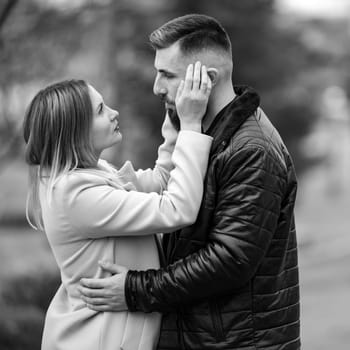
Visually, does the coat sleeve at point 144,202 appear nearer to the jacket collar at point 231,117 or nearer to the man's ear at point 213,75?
the jacket collar at point 231,117

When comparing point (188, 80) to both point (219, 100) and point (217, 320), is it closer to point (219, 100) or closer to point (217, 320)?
point (219, 100)

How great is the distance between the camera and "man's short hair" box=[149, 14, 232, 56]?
3.24m

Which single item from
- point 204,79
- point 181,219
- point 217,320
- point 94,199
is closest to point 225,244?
point 181,219

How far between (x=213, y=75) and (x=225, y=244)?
718 millimetres

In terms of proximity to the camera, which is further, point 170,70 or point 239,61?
point 239,61

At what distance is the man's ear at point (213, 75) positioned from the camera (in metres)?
3.23

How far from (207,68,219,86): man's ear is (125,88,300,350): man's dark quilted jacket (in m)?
0.12

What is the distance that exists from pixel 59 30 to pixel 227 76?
6041 mm

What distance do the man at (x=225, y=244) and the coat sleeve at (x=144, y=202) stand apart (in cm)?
8

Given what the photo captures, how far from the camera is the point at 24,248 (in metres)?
17.2

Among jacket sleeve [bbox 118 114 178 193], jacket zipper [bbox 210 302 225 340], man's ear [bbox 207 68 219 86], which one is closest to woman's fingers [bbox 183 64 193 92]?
man's ear [bbox 207 68 219 86]

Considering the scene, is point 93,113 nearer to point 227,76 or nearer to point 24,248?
point 227,76

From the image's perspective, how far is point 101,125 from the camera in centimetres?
329

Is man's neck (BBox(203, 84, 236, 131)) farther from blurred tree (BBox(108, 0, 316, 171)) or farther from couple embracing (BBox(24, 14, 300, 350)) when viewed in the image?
blurred tree (BBox(108, 0, 316, 171))
